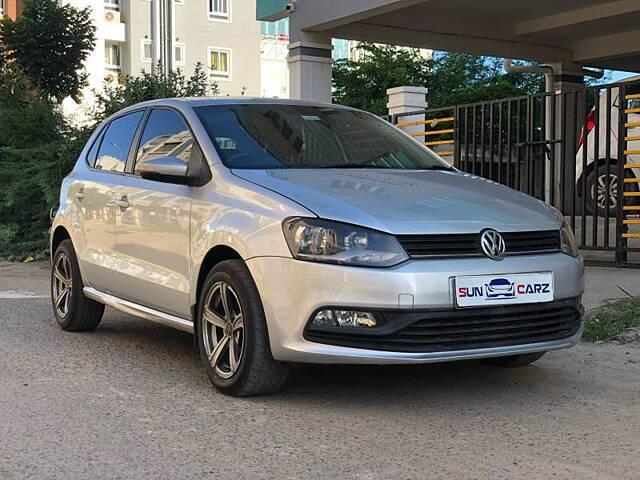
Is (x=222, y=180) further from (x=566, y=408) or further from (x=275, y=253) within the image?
(x=566, y=408)

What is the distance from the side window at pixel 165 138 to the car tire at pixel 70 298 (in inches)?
46.6

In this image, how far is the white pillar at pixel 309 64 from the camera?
13.8 meters

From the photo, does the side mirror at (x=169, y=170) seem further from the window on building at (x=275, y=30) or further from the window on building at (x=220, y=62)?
the window on building at (x=275, y=30)

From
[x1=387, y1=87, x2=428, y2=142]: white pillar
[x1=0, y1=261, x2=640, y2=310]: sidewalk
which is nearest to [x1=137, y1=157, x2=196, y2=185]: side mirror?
[x1=0, y1=261, x2=640, y2=310]: sidewalk

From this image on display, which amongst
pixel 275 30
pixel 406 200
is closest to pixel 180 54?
pixel 275 30

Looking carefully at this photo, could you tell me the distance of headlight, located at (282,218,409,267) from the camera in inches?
162

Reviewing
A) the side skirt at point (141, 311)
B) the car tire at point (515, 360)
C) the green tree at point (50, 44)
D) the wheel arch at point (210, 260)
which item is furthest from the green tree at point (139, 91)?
the green tree at point (50, 44)

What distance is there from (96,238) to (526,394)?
3.11 m

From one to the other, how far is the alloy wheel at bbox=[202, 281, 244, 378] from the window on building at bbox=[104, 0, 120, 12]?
41357 millimetres

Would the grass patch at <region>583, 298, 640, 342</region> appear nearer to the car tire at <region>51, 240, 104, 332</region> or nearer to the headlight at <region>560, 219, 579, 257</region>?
the headlight at <region>560, 219, 579, 257</region>

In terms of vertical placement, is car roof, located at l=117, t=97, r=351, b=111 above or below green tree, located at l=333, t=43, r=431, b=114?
below

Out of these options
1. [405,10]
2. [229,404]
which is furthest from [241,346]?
[405,10]

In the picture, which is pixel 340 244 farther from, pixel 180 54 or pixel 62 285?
pixel 180 54

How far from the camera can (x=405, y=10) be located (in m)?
13.7
